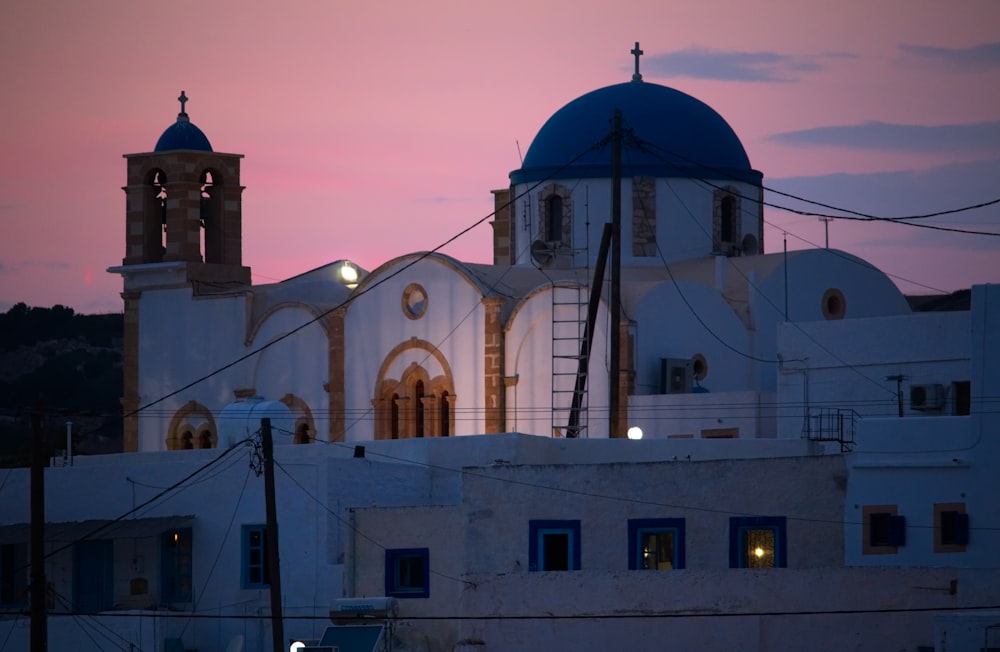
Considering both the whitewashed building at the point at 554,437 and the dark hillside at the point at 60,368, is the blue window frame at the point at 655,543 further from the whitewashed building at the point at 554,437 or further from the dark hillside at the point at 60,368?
the dark hillside at the point at 60,368

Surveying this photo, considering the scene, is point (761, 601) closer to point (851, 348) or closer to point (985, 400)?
point (985, 400)

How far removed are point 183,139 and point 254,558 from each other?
15.4 m

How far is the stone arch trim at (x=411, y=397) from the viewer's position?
129 feet

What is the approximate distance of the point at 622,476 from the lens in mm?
28578

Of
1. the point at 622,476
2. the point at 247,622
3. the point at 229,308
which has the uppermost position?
the point at 229,308

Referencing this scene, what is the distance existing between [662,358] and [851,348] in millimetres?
4742

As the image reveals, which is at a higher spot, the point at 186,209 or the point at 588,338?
the point at 186,209

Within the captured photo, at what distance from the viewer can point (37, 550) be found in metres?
25.4

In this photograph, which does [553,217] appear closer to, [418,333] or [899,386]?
[418,333]

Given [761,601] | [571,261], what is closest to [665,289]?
[571,261]

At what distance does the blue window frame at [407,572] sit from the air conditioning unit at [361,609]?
1.53m

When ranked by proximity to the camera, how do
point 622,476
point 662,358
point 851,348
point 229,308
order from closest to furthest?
point 622,476, point 851,348, point 662,358, point 229,308

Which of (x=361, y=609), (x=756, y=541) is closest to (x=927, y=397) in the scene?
(x=756, y=541)

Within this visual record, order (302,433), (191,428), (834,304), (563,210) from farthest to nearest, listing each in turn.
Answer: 1. (191,428)
2. (563,210)
3. (302,433)
4. (834,304)
